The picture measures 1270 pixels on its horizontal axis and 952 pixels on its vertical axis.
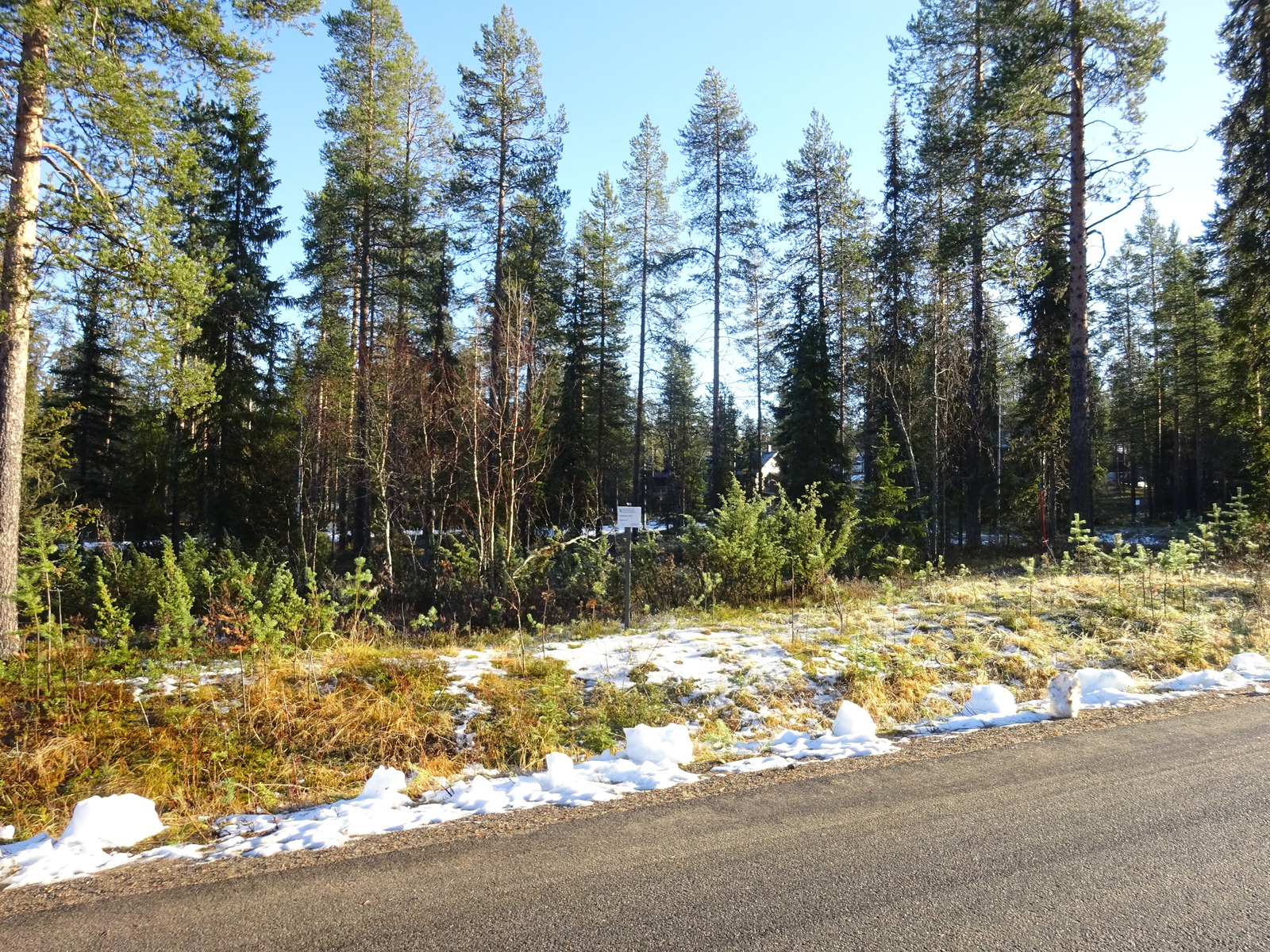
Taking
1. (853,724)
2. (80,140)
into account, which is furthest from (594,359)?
(853,724)

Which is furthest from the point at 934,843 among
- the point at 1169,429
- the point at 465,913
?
the point at 1169,429

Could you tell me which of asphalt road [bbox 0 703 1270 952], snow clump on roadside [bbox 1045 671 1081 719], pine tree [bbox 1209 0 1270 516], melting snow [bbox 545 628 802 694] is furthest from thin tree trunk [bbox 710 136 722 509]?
asphalt road [bbox 0 703 1270 952]

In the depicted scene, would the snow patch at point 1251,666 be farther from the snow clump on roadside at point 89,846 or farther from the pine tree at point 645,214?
the pine tree at point 645,214

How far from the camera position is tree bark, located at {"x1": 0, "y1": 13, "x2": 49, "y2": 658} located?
6809 millimetres

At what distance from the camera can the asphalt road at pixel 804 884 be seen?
2.69 meters

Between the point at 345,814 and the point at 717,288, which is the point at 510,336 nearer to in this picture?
the point at 345,814

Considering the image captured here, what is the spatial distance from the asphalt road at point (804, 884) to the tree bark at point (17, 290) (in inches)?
219

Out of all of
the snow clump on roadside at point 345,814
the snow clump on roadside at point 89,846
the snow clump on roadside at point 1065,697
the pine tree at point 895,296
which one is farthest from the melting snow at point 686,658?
the pine tree at point 895,296

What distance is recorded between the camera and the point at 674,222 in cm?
2797

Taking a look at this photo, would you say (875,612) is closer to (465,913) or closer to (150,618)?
(465,913)

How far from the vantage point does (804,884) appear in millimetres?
3061

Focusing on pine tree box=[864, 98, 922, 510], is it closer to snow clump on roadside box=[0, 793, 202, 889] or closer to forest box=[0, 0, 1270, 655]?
forest box=[0, 0, 1270, 655]

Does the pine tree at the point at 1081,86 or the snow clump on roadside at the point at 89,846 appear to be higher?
the pine tree at the point at 1081,86

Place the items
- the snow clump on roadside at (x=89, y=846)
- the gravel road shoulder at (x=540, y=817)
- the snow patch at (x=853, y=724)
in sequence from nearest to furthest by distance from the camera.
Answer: the gravel road shoulder at (x=540, y=817) < the snow clump on roadside at (x=89, y=846) < the snow patch at (x=853, y=724)
